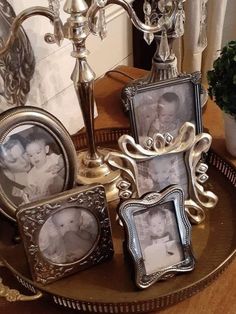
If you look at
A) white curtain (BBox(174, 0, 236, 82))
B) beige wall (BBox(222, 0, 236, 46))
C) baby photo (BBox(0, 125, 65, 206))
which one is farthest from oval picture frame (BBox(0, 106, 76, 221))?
beige wall (BBox(222, 0, 236, 46))

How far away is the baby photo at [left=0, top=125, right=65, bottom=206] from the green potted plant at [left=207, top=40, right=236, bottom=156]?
34 cm

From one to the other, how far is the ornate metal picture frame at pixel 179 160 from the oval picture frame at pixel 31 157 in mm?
117

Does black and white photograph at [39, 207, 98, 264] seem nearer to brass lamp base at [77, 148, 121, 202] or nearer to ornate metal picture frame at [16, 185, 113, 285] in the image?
ornate metal picture frame at [16, 185, 113, 285]

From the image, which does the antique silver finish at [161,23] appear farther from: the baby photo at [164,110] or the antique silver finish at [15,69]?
the antique silver finish at [15,69]

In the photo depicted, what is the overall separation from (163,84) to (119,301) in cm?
34

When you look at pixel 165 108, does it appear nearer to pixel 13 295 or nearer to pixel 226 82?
pixel 226 82

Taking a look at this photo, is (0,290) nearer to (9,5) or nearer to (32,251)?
(32,251)

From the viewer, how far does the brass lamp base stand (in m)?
0.87

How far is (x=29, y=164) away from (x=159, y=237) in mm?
231

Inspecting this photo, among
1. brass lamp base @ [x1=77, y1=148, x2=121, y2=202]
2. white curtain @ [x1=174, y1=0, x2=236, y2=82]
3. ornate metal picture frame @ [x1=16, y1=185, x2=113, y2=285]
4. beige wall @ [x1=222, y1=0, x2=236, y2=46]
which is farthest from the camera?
beige wall @ [x1=222, y1=0, x2=236, y2=46]

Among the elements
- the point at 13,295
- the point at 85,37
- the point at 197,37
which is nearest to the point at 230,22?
the point at 197,37

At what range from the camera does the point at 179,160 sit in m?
0.76

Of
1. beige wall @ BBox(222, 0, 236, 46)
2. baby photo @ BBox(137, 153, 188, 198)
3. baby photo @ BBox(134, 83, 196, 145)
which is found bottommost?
beige wall @ BBox(222, 0, 236, 46)

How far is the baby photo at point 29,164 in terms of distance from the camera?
751mm
